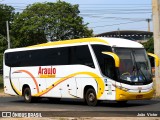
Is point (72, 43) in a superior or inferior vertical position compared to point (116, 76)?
superior

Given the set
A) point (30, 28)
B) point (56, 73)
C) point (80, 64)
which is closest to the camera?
point (80, 64)

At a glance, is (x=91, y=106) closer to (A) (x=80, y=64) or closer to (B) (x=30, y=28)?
(A) (x=80, y=64)

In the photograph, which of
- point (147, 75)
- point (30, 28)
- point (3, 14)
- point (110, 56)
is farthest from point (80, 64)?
point (3, 14)

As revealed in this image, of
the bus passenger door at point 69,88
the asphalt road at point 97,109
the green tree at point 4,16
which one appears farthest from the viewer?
the green tree at point 4,16

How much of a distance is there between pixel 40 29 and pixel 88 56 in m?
40.9

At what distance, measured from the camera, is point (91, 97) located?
20719 millimetres

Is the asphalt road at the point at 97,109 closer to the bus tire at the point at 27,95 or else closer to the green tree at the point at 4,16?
the bus tire at the point at 27,95

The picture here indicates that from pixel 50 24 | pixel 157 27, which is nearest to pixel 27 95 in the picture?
pixel 157 27

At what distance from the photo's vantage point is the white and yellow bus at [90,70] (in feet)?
63.9

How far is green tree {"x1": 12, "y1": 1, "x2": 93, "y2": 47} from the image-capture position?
59.4 metres

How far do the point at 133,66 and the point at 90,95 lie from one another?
105 inches

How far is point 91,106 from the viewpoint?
802 inches

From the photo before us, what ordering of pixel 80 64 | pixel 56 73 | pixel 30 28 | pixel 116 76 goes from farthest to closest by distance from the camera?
1. pixel 30 28
2. pixel 56 73
3. pixel 80 64
4. pixel 116 76

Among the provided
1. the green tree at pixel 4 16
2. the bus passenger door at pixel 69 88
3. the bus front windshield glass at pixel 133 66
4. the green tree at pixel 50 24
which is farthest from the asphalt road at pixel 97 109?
the green tree at pixel 4 16
